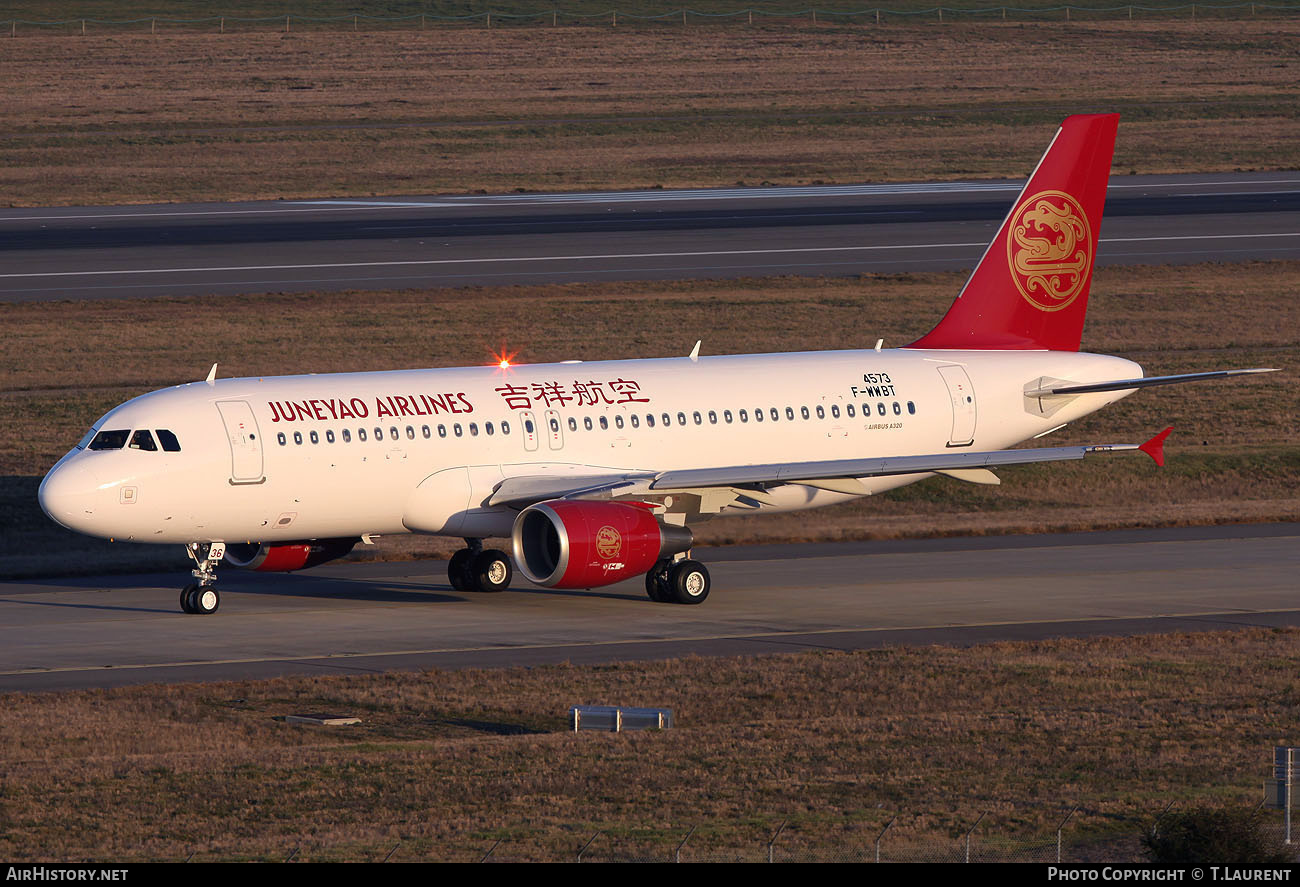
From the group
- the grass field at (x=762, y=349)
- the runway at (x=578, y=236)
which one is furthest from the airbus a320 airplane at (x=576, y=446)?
the runway at (x=578, y=236)

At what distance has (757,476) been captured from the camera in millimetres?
39000

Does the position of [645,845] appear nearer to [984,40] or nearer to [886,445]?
[886,445]

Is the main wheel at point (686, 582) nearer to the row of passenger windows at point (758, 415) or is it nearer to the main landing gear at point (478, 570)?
the row of passenger windows at point (758, 415)

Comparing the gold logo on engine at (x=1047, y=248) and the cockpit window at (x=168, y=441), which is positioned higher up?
the gold logo on engine at (x=1047, y=248)

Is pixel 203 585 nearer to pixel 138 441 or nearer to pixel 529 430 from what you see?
pixel 138 441

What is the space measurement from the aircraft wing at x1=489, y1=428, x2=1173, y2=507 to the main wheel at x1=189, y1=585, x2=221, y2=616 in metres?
5.35

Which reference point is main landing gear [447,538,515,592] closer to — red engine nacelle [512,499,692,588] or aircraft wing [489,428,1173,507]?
aircraft wing [489,428,1173,507]

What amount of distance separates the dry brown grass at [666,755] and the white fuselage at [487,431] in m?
6.17

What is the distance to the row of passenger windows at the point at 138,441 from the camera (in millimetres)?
37125

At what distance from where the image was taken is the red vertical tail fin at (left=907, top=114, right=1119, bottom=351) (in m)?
45.8

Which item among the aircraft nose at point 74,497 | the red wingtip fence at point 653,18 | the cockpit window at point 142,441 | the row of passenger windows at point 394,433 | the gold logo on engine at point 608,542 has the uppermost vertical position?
the red wingtip fence at point 653,18

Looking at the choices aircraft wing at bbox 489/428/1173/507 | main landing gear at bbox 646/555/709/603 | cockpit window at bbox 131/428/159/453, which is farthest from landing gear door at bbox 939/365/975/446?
cockpit window at bbox 131/428/159/453

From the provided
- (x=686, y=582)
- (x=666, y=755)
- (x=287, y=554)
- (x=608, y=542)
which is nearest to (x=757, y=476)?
(x=686, y=582)
